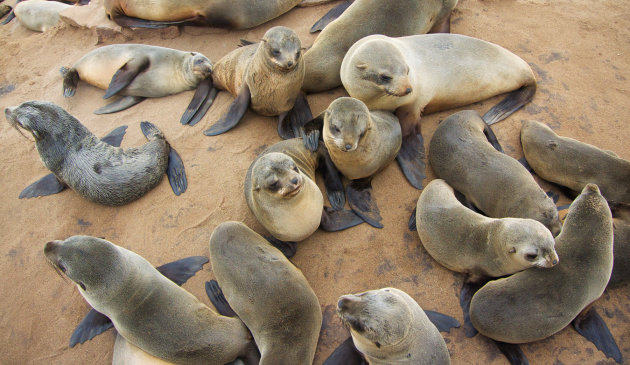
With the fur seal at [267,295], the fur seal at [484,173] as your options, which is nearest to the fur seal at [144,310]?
the fur seal at [267,295]

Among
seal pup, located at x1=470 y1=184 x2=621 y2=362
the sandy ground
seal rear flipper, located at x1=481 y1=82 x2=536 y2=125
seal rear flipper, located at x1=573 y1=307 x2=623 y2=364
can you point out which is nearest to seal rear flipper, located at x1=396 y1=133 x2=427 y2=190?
the sandy ground

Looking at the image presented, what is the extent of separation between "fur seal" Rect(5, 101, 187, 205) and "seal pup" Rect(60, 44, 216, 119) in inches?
35.7

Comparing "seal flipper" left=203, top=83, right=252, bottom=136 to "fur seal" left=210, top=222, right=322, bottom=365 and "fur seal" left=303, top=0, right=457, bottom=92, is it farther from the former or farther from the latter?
"fur seal" left=210, top=222, right=322, bottom=365

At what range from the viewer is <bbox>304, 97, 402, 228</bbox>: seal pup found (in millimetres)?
3482

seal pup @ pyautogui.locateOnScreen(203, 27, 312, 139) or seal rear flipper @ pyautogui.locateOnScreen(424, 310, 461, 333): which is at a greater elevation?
seal pup @ pyautogui.locateOnScreen(203, 27, 312, 139)

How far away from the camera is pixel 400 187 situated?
399 centimetres

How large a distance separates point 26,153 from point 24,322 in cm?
216

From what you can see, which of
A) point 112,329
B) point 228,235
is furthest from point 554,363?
point 112,329

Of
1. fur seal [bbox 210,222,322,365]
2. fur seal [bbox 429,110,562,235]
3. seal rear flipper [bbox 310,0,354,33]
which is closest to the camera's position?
fur seal [bbox 210,222,322,365]

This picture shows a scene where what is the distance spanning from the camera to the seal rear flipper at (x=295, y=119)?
14.5ft

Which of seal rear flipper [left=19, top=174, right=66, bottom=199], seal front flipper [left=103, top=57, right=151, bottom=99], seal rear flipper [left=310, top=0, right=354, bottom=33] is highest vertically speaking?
seal rear flipper [left=310, top=0, right=354, bottom=33]

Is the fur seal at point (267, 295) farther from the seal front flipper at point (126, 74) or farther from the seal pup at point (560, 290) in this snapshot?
the seal front flipper at point (126, 74)

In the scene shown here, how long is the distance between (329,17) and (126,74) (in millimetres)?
2657

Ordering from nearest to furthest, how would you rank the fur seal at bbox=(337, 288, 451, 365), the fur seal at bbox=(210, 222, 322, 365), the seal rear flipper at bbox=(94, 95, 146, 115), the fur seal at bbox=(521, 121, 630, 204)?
the fur seal at bbox=(337, 288, 451, 365), the fur seal at bbox=(210, 222, 322, 365), the fur seal at bbox=(521, 121, 630, 204), the seal rear flipper at bbox=(94, 95, 146, 115)
